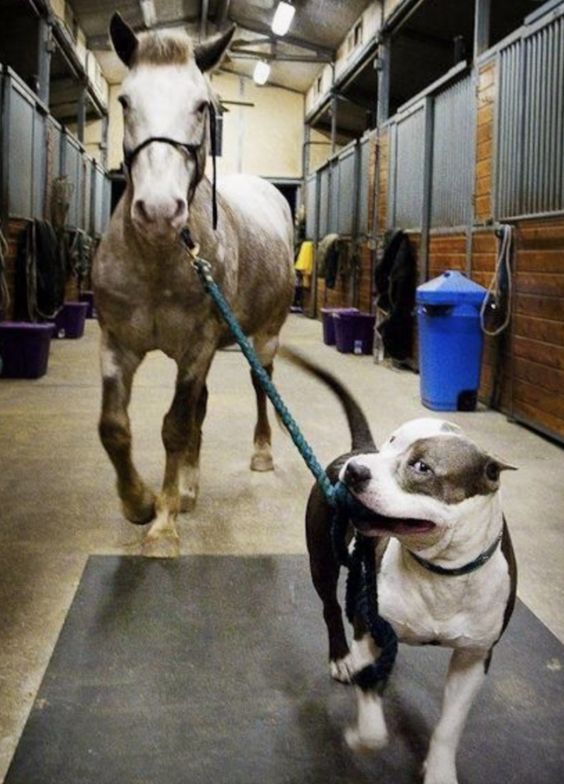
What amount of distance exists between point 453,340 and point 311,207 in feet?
30.6

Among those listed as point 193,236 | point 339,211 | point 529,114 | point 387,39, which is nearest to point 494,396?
point 529,114

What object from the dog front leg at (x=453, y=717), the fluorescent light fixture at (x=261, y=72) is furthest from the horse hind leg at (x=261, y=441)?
the fluorescent light fixture at (x=261, y=72)

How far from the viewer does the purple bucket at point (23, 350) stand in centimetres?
638

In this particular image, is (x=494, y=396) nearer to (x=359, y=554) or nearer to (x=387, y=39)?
(x=359, y=554)

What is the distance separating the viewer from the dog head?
1.39 meters

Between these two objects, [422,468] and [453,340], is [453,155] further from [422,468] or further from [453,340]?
[422,468]

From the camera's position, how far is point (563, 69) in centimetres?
468

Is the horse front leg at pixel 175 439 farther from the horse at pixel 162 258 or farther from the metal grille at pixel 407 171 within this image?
the metal grille at pixel 407 171

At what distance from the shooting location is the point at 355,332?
8.83 metres

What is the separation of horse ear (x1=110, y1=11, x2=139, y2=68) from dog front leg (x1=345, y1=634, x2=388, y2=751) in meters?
1.82

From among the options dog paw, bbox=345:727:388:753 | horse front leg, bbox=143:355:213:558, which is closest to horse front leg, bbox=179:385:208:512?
horse front leg, bbox=143:355:213:558

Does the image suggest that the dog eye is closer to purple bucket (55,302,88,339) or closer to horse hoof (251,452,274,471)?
horse hoof (251,452,274,471)

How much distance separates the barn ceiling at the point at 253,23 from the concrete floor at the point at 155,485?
23.6ft

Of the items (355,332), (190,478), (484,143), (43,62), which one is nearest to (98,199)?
(43,62)
